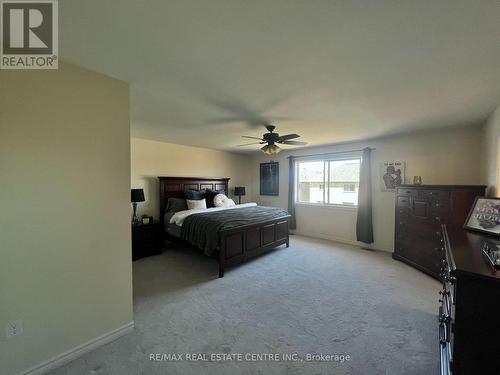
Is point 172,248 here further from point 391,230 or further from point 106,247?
point 391,230

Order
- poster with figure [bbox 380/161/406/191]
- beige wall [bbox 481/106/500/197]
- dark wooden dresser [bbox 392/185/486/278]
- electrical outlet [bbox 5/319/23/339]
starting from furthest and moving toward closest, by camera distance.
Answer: poster with figure [bbox 380/161/406/191], dark wooden dresser [bbox 392/185/486/278], beige wall [bbox 481/106/500/197], electrical outlet [bbox 5/319/23/339]

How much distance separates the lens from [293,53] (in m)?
1.53

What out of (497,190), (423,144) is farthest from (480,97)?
(423,144)

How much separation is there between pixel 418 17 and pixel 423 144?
3.55 m

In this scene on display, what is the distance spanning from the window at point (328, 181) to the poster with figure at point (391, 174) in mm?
567

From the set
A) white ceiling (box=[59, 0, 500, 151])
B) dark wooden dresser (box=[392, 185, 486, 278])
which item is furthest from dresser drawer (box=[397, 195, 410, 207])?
white ceiling (box=[59, 0, 500, 151])

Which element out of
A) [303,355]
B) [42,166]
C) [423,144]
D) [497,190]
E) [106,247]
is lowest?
[303,355]

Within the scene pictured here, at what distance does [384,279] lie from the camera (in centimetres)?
313

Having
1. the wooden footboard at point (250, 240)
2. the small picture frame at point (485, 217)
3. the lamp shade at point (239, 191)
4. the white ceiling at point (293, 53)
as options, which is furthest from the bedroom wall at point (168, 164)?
the small picture frame at point (485, 217)

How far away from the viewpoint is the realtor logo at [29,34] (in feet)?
3.89

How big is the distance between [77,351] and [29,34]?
2.36 meters

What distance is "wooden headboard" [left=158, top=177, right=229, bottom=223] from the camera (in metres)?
4.73

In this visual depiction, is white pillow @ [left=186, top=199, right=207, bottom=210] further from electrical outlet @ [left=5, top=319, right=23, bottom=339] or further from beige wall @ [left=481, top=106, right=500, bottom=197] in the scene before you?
beige wall @ [left=481, top=106, right=500, bottom=197]

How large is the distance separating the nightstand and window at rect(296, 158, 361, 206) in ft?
12.3
